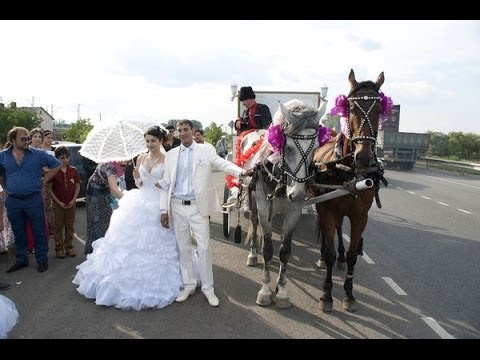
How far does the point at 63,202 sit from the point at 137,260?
2.67m

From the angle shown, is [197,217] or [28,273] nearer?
[197,217]

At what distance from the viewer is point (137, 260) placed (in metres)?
4.86

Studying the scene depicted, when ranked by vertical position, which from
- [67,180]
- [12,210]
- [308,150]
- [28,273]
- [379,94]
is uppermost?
[379,94]

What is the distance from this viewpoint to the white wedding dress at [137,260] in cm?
468

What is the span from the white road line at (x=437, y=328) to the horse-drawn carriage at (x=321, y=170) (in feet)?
2.86

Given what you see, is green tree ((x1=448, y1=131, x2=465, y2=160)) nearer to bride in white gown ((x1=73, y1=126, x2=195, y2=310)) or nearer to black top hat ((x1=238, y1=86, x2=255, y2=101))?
black top hat ((x1=238, y1=86, x2=255, y2=101))

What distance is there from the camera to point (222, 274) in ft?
19.4

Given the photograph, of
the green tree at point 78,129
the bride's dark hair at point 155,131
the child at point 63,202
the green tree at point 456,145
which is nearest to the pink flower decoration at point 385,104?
the bride's dark hair at point 155,131

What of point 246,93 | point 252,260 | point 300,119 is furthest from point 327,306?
point 246,93

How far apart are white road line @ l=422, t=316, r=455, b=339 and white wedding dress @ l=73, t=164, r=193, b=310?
3.14 metres

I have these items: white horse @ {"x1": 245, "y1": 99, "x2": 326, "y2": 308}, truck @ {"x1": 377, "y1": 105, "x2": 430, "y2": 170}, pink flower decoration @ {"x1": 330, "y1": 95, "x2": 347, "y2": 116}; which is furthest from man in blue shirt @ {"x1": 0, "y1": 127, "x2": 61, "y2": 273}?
truck @ {"x1": 377, "y1": 105, "x2": 430, "y2": 170}

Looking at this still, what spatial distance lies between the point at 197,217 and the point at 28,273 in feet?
10.5

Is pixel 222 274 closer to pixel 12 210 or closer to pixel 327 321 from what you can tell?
pixel 327 321
